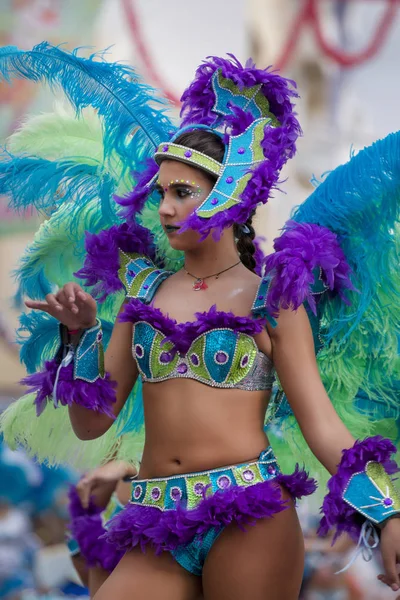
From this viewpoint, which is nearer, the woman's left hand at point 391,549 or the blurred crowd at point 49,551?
the woman's left hand at point 391,549

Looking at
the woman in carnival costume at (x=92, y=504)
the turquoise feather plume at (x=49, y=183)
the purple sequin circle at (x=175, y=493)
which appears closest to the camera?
the purple sequin circle at (x=175, y=493)

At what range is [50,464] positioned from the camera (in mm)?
3051

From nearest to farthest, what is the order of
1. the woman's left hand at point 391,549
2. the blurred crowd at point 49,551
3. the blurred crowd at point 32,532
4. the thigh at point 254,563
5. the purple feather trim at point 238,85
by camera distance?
the woman's left hand at point 391,549 → the thigh at point 254,563 → the purple feather trim at point 238,85 → the blurred crowd at point 49,551 → the blurred crowd at point 32,532

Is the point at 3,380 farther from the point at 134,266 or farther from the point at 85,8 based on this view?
the point at 134,266

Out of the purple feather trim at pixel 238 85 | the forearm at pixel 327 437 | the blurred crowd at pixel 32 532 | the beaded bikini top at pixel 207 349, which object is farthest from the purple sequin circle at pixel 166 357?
the blurred crowd at pixel 32 532

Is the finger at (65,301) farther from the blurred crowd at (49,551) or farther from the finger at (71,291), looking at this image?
the blurred crowd at (49,551)

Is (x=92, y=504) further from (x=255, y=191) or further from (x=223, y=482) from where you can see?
(x=255, y=191)

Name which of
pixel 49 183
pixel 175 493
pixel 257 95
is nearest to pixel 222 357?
pixel 175 493

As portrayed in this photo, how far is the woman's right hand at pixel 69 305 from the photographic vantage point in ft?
7.40

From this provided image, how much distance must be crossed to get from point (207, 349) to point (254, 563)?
52cm

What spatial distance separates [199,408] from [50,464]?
3.02 ft

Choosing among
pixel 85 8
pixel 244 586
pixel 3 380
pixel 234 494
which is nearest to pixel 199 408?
pixel 234 494

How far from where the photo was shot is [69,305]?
7.43 feet

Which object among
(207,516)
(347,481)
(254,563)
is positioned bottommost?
(254,563)
